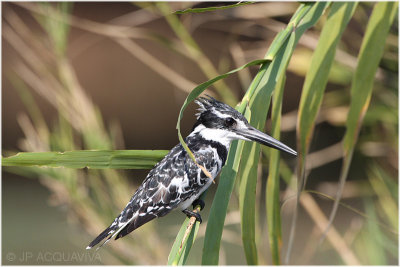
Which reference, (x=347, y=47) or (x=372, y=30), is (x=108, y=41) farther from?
(x=372, y=30)

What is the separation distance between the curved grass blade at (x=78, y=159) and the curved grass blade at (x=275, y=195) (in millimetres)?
242

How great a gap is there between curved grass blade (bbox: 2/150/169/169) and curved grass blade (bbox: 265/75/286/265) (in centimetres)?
24

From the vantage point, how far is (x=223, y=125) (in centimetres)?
130

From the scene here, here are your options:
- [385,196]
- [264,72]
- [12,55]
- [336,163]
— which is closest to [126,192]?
[385,196]

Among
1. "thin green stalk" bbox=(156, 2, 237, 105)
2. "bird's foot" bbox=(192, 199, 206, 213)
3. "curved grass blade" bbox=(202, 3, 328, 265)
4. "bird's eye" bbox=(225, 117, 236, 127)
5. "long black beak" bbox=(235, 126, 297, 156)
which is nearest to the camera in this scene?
"curved grass blade" bbox=(202, 3, 328, 265)

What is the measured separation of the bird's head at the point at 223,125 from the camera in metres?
1.11

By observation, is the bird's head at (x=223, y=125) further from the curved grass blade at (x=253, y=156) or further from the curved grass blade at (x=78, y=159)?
the curved grass blade at (x=78, y=159)

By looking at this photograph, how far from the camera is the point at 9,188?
5.70 m

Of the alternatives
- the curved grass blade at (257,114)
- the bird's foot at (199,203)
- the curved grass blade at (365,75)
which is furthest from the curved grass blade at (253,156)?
the bird's foot at (199,203)

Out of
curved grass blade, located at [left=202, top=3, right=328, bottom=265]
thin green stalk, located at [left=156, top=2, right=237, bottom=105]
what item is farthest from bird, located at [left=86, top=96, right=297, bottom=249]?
thin green stalk, located at [left=156, top=2, right=237, bottom=105]

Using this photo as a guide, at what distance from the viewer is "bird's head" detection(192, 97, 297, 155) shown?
43.8 inches

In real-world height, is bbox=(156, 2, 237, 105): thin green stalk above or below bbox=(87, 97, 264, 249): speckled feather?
above

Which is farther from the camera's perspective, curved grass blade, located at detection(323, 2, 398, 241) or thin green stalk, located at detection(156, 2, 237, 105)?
thin green stalk, located at detection(156, 2, 237, 105)

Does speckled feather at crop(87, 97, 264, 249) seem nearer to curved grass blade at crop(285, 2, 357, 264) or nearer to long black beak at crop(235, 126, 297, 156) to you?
long black beak at crop(235, 126, 297, 156)
